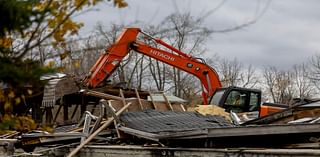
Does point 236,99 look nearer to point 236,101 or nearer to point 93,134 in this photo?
point 236,101

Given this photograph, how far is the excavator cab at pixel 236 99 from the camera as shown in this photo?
16.1m

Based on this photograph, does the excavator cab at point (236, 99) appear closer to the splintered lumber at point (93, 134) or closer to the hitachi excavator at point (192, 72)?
the hitachi excavator at point (192, 72)

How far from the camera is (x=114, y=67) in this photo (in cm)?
1695

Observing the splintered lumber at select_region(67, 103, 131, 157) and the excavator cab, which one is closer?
the splintered lumber at select_region(67, 103, 131, 157)

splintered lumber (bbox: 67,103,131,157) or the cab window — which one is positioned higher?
the cab window

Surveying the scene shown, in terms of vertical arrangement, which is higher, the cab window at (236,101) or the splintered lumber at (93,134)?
the cab window at (236,101)

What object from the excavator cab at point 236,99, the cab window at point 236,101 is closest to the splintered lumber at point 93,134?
the excavator cab at point 236,99

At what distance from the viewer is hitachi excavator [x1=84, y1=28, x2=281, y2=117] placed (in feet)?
53.1

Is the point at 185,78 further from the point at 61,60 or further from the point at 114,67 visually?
the point at 61,60

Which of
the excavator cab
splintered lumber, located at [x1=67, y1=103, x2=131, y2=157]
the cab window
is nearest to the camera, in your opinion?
splintered lumber, located at [x1=67, y1=103, x2=131, y2=157]

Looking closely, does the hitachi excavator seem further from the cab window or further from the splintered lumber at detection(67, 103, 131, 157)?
the splintered lumber at detection(67, 103, 131, 157)

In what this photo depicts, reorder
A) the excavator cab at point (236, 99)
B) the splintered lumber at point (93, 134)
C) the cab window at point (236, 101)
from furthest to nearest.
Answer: the cab window at point (236, 101) → the excavator cab at point (236, 99) → the splintered lumber at point (93, 134)

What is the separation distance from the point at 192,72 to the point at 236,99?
2067 millimetres

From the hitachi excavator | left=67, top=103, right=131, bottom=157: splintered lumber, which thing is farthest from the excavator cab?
left=67, top=103, right=131, bottom=157: splintered lumber
